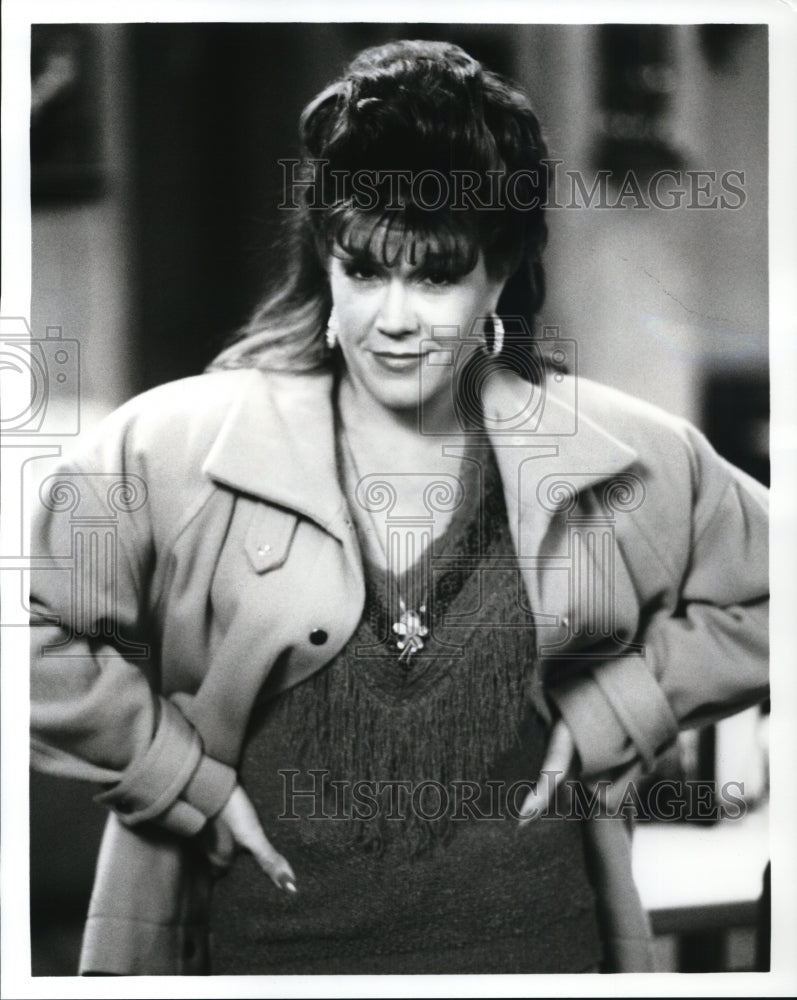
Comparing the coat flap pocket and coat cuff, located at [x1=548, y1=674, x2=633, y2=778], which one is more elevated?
the coat flap pocket

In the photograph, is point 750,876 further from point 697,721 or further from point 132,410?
point 132,410

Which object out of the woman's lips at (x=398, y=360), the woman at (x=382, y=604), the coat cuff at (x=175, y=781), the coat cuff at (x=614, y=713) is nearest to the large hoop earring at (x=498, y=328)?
the woman at (x=382, y=604)

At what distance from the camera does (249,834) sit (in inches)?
68.6

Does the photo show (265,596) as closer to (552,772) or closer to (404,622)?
(404,622)

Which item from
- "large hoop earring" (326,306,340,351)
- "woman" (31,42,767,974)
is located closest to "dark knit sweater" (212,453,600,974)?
"woman" (31,42,767,974)

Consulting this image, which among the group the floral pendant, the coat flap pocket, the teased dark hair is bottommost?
the floral pendant

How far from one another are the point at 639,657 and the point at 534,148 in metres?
0.80

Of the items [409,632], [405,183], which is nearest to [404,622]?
[409,632]

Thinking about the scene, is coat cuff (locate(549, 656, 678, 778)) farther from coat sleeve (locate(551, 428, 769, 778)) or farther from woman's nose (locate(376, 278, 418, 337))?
woman's nose (locate(376, 278, 418, 337))

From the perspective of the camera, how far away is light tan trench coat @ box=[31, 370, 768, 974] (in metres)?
1.73

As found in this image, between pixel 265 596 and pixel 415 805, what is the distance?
1.28ft

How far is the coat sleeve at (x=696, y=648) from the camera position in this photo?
5.76 ft

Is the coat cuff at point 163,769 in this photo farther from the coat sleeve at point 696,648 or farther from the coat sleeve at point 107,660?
the coat sleeve at point 696,648

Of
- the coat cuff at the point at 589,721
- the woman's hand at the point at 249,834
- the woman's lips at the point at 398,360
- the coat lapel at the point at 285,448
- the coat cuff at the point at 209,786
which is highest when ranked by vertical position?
the woman's lips at the point at 398,360
